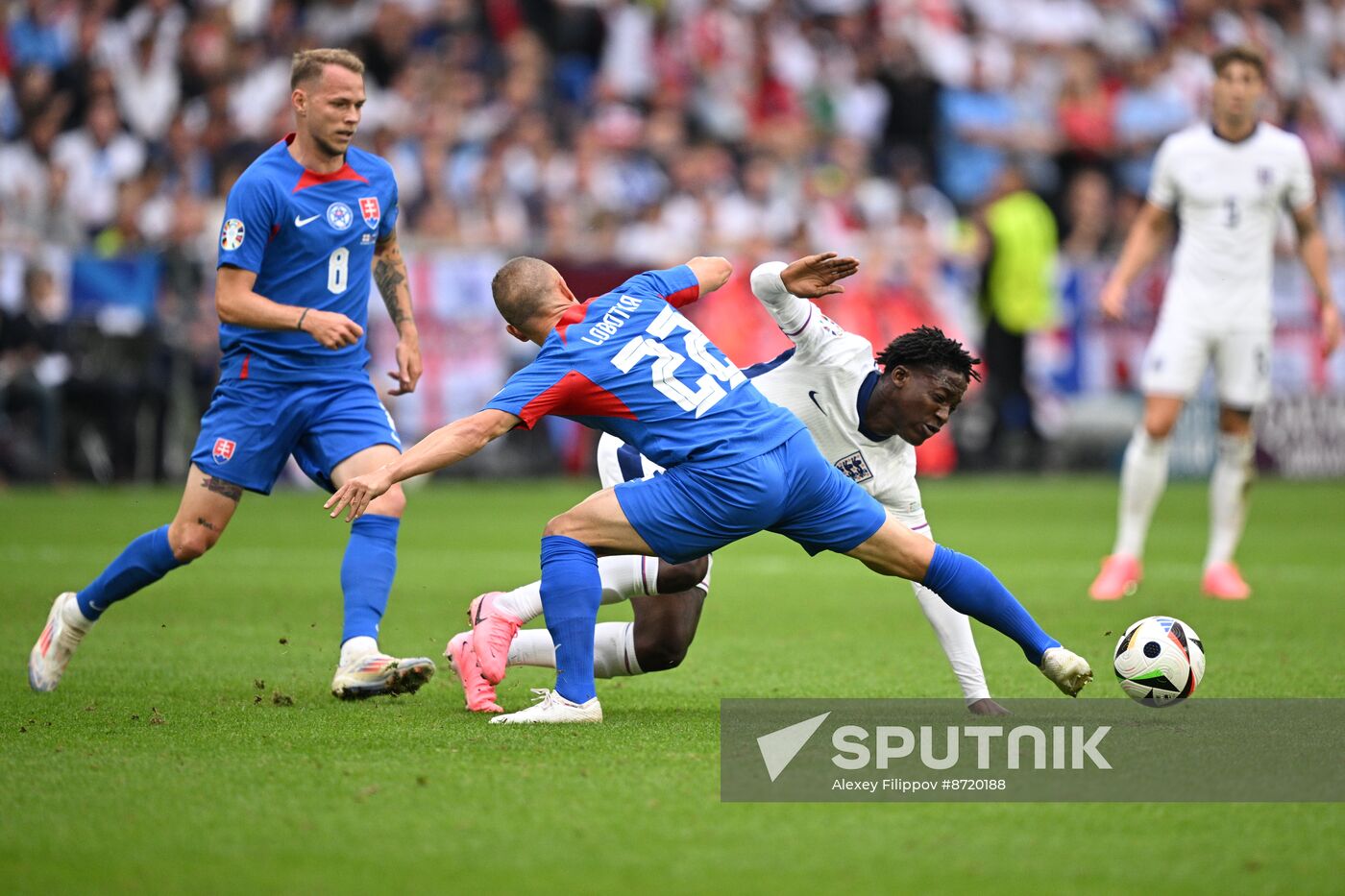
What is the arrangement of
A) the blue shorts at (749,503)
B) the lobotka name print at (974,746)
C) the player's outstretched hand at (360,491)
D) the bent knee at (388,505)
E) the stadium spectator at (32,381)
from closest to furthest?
the lobotka name print at (974,746) < the player's outstretched hand at (360,491) < the blue shorts at (749,503) < the bent knee at (388,505) < the stadium spectator at (32,381)

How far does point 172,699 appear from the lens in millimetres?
6488

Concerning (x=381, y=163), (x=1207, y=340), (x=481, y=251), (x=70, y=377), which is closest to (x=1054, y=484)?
(x=481, y=251)

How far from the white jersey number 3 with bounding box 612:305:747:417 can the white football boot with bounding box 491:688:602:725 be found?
1.04 metres

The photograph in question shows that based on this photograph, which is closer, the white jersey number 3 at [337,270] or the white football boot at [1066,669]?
the white football boot at [1066,669]

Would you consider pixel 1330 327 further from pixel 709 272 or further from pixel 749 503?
pixel 749 503

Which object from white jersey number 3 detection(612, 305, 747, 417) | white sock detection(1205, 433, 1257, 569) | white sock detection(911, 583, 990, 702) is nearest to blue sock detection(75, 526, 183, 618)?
white jersey number 3 detection(612, 305, 747, 417)

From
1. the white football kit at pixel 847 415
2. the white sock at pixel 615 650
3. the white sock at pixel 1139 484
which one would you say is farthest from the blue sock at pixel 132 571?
the white sock at pixel 1139 484

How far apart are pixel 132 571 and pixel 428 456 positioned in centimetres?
187

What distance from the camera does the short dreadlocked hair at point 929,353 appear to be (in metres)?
6.05

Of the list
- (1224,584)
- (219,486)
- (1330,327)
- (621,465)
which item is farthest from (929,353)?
(1330,327)

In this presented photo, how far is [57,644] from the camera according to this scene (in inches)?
266

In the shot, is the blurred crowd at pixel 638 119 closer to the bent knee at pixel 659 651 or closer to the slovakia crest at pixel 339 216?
the slovakia crest at pixel 339 216

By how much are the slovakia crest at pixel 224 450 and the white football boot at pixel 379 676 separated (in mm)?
937

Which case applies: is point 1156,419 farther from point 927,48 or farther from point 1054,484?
point 927,48
